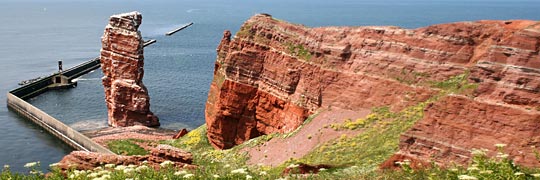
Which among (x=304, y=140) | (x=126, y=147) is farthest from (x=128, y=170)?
(x=126, y=147)

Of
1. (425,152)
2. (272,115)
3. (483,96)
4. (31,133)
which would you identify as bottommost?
(31,133)

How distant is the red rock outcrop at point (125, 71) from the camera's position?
218ft

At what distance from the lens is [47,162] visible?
5616 cm

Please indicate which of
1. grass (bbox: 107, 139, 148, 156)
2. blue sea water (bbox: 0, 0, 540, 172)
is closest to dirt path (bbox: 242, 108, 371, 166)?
grass (bbox: 107, 139, 148, 156)

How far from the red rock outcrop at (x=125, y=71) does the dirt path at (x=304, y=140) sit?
100ft

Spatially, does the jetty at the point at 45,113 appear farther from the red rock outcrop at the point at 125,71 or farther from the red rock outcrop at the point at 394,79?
the red rock outcrop at the point at 394,79

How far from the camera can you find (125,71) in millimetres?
67375

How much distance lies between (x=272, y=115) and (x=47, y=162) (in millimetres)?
24358

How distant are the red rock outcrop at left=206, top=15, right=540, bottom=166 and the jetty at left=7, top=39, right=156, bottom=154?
1444 cm

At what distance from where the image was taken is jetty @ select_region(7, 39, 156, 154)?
199 feet

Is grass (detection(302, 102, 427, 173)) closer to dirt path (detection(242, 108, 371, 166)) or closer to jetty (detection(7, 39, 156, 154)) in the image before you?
dirt path (detection(242, 108, 371, 166))

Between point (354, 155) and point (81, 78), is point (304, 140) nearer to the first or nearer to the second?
point (354, 155)

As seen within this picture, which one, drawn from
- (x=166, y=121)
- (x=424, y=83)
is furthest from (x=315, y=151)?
(x=166, y=121)

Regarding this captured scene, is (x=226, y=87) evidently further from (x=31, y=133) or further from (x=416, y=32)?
(x=31, y=133)
